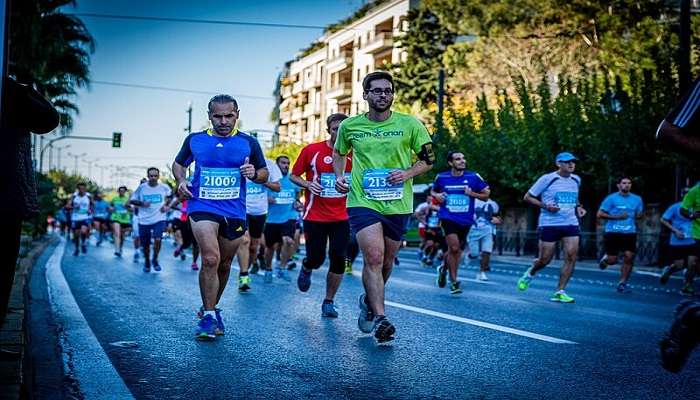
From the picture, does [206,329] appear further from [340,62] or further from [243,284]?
[340,62]

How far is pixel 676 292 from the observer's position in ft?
52.8

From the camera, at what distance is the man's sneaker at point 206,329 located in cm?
781

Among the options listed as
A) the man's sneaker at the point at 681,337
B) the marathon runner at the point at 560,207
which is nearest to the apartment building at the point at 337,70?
the marathon runner at the point at 560,207

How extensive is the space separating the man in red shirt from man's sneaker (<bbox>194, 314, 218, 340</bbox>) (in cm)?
200

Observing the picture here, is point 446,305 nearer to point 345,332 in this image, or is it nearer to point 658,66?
point 345,332

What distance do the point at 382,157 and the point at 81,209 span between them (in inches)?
851

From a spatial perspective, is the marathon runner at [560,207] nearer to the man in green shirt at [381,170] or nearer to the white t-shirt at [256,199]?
the white t-shirt at [256,199]

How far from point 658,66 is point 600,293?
596 inches

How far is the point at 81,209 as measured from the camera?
28219 millimetres

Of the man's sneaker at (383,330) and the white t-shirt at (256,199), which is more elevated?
the white t-shirt at (256,199)

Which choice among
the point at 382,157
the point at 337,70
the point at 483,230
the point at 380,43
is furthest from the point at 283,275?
the point at 337,70

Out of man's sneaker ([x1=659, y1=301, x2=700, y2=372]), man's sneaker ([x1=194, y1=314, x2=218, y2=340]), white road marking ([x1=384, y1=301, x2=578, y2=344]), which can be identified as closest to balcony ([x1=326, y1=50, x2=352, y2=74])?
white road marking ([x1=384, y1=301, x2=578, y2=344])

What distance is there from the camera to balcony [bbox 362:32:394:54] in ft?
236

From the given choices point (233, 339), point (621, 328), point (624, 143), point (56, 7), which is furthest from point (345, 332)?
point (56, 7)
